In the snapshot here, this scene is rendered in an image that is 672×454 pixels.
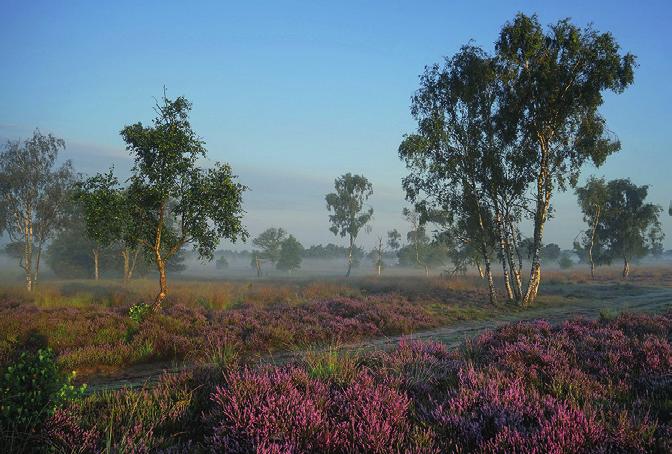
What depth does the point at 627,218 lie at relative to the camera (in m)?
55.5

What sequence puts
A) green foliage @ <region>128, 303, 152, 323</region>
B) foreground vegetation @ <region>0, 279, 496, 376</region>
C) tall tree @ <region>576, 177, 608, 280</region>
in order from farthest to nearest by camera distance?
tall tree @ <region>576, 177, 608, 280</region>, green foliage @ <region>128, 303, 152, 323</region>, foreground vegetation @ <region>0, 279, 496, 376</region>

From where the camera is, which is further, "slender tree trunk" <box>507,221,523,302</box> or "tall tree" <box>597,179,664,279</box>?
"tall tree" <box>597,179,664,279</box>

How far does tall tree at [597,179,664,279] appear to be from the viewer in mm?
54500

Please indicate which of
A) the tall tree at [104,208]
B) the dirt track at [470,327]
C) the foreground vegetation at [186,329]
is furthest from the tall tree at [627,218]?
the tall tree at [104,208]

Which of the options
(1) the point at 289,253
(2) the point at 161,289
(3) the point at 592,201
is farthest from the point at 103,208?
(1) the point at 289,253

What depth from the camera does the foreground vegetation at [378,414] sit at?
3.75m

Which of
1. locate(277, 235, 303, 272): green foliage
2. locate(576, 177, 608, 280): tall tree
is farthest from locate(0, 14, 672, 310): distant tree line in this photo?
locate(277, 235, 303, 272): green foliage

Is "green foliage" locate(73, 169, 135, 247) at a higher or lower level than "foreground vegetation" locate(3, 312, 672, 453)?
higher

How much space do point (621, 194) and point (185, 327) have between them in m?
64.3

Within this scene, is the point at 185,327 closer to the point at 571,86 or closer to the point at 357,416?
the point at 357,416

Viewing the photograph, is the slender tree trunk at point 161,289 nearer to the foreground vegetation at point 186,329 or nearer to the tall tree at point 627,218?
the foreground vegetation at point 186,329

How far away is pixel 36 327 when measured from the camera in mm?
13727

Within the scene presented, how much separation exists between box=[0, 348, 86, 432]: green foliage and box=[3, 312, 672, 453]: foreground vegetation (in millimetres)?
87

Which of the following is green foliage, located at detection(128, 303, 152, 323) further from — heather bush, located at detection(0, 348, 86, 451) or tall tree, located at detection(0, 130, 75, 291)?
tall tree, located at detection(0, 130, 75, 291)
